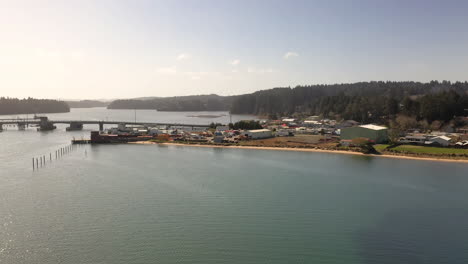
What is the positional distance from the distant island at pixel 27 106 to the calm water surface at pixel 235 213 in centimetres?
12075

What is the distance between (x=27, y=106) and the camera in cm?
13562

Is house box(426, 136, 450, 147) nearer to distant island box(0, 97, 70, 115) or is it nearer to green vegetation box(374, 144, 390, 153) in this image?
green vegetation box(374, 144, 390, 153)

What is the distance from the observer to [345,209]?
57.1ft

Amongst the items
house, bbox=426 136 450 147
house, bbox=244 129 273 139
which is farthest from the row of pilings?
house, bbox=426 136 450 147

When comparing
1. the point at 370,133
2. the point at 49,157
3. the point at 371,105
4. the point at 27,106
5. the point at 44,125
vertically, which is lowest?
the point at 49,157

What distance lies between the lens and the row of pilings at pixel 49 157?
29.6 metres

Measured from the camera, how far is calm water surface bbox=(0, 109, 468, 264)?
1268 cm

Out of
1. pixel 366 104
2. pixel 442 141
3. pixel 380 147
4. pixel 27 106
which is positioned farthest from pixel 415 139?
pixel 27 106

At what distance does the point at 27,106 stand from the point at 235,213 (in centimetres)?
14448

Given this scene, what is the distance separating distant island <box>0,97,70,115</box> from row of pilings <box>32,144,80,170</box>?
356ft

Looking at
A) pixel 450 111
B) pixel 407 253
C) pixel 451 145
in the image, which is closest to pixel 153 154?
pixel 407 253

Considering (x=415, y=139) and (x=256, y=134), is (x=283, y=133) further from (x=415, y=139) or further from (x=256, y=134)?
(x=415, y=139)

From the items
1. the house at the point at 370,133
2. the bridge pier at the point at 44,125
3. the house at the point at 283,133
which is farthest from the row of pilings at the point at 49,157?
the house at the point at 370,133

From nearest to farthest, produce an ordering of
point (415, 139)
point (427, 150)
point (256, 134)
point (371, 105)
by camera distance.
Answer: point (427, 150) < point (415, 139) < point (256, 134) < point (371, 105)
